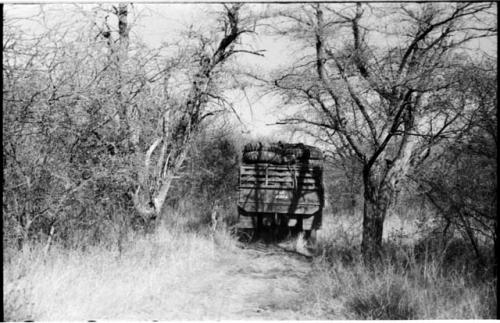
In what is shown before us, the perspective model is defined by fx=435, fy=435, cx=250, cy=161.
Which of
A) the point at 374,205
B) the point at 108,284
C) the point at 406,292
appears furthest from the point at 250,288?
the point at 374,205

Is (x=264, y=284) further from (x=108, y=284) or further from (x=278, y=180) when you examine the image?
(x=278, y=180)

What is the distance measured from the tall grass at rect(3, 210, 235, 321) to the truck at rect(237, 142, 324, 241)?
2311 mm

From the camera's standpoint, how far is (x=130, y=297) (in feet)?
15.9

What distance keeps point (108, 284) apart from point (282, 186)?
15.5ft

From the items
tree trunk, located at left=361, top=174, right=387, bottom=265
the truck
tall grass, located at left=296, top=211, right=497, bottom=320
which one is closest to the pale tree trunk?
tree trunk, located at left=361, top=174, right=387, bottom=265

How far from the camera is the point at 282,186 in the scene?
9039 mm

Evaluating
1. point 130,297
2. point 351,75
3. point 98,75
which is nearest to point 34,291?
point 130,297

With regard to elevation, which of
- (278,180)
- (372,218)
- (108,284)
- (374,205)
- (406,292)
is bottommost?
(108,284)

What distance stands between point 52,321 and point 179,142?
4340mm

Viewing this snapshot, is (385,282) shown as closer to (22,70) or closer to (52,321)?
(52,321)

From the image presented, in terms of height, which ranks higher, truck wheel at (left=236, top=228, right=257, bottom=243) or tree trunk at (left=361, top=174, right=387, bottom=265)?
tree trunk at (left=361, top=174, right=387, bottom=265)

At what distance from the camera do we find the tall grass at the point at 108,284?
4234 millimetres

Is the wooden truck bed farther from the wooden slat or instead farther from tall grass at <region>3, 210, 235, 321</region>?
tall grass at <region>3, 210, 235, 321</region>

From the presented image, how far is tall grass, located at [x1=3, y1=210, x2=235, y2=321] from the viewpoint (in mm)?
4234
